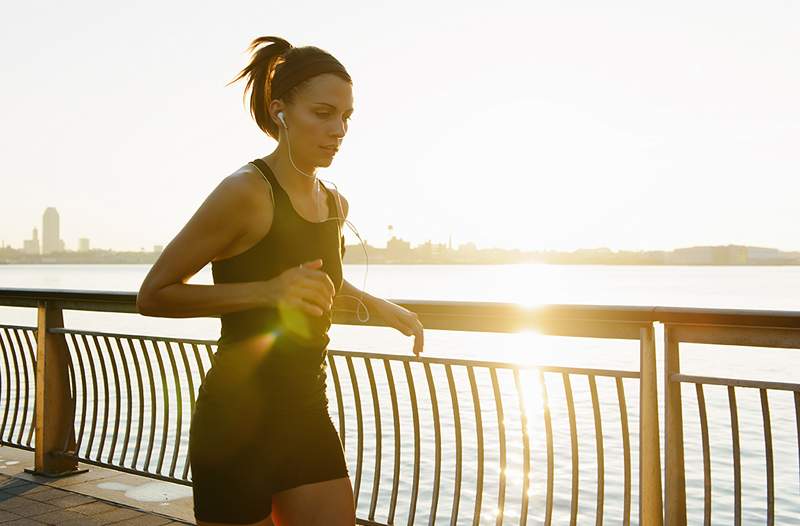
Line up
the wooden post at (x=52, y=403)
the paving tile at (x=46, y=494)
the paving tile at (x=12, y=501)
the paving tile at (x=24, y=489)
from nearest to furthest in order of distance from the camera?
1. the paving tile at (x=12, y=501)
2. the paving tile at (x=46, y=494)
3. the paving tile at (x=24, y=489)
4. the wooden post at (x=52, y=403)

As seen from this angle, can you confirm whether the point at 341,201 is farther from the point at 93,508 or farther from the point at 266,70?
the point at 93,508

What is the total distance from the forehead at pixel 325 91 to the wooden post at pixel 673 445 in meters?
1.64

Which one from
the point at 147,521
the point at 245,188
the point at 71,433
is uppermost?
the point at 245,188

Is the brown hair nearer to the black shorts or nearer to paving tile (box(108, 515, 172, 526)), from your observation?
the black shorts

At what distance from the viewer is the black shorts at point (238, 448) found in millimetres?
2221

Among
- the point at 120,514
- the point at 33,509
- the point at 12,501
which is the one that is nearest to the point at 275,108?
the point at 120,514

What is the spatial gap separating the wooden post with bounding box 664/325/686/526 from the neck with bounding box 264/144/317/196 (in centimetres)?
160

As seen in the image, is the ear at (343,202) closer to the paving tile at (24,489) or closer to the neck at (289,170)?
the neck at (289,170)

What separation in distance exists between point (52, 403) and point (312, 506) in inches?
163

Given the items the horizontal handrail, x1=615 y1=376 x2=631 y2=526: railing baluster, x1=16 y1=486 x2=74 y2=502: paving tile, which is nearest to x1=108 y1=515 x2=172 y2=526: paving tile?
x1=16 y1=486 x2=74 y2=502: paving tile

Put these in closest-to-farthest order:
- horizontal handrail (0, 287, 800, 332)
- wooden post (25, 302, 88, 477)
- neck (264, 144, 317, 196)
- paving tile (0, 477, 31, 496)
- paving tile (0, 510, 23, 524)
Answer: neck (264, 144, 317, 196) < horizontal handrail (0, 287, 800, 332) < paving tile (0, 510, 23, 524) < paving tile (0, 477, 31, 496) < wooden post (25, 302, 88, 477)

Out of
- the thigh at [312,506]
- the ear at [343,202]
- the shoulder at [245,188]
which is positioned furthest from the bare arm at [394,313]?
the shoulder at [245,188]

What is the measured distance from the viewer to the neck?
2328mm

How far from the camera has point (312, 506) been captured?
2.30m
